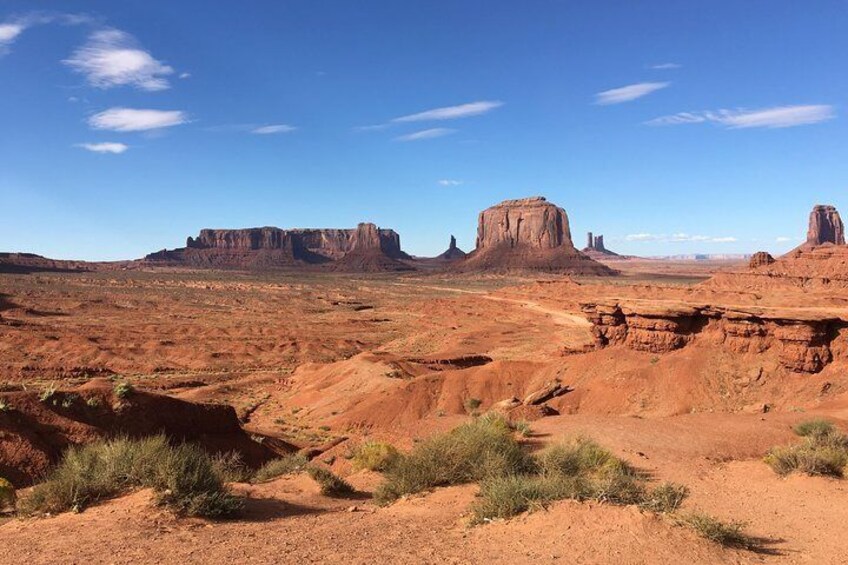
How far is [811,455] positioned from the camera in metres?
10.9

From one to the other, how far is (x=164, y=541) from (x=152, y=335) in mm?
44238

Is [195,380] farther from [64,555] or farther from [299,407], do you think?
[64,555]

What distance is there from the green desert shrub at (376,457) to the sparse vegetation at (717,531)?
6345 millimetres

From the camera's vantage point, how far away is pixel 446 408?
23031 mm

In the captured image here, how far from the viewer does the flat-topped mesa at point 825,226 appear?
137 meters

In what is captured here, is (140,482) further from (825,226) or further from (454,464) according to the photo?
(825,226)

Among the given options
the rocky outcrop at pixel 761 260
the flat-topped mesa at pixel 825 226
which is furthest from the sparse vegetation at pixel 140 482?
the flat-topped mesa at pixel 825 226

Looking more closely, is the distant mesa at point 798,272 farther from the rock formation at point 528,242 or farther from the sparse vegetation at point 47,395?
the rock formation at point 528,242

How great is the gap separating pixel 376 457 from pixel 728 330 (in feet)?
59.5

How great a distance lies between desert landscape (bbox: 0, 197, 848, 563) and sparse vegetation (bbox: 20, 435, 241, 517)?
6cm

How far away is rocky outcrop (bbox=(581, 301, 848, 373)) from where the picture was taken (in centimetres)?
2123

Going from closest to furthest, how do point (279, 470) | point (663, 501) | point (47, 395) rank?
point (663, 501) < point (279, 470) < point (47, 395)

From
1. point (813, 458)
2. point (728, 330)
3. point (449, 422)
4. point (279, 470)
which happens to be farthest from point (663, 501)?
point (728, 330)

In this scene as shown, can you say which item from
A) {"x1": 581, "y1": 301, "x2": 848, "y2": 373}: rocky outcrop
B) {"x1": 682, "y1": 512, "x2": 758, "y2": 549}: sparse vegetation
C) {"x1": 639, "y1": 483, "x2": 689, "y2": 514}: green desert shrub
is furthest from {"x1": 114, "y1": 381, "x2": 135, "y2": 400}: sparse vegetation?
{"x1": 581, "y1": 301, "x2": 848, "y2": 373}: rocky outcrop
